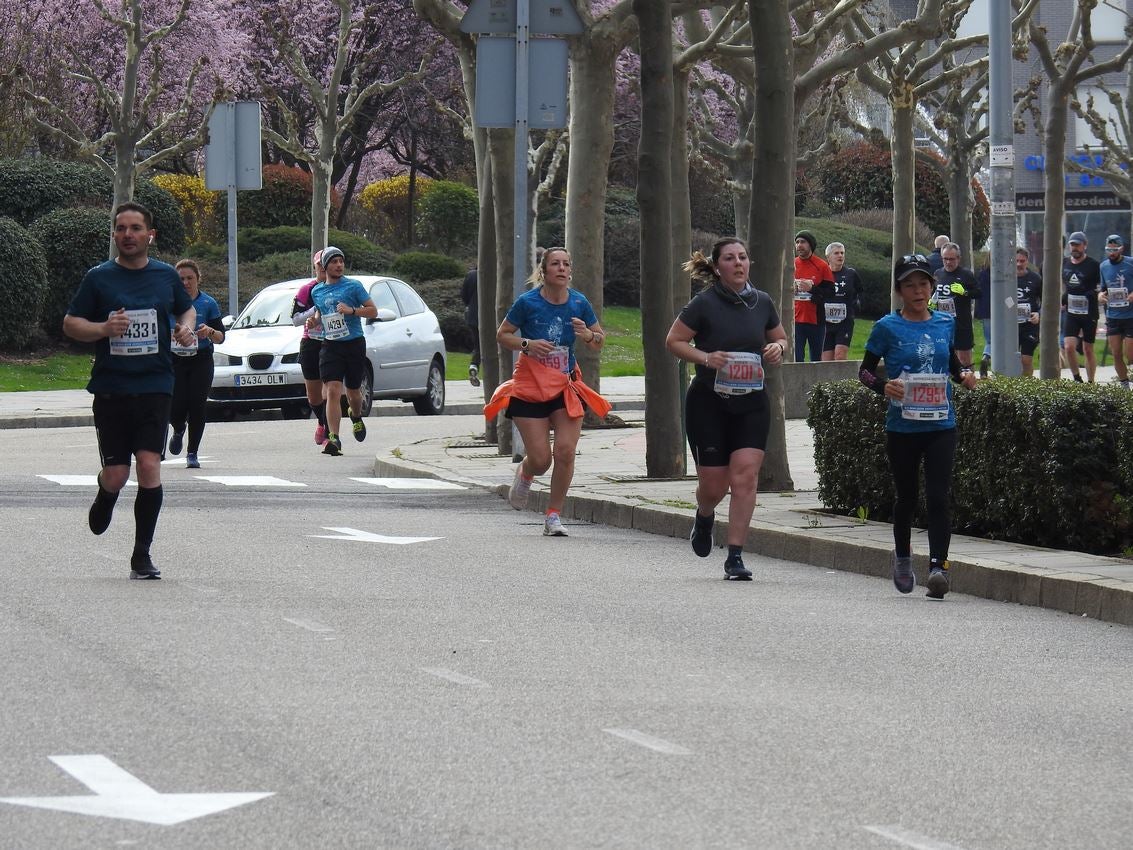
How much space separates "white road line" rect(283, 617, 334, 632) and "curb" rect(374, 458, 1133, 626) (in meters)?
3.40

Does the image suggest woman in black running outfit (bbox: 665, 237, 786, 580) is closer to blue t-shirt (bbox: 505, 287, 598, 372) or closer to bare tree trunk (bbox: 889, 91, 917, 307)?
blue t-shirt (bbox: 505, 287, 598, 372)

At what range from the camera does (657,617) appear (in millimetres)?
9516

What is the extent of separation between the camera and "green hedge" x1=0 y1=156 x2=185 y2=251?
118 ft

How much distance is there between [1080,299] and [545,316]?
13373 mm

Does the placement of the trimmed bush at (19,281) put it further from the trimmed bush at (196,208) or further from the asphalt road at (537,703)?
the asphalt road at (537,703)

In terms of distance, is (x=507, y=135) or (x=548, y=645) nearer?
(x=548, y=645)

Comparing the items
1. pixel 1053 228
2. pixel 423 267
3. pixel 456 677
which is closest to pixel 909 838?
pixel 456 677

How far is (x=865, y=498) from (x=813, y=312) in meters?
11.8

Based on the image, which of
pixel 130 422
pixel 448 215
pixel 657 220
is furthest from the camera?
pixel 448 215

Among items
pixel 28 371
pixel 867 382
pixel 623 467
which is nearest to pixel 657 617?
pixel 867 382

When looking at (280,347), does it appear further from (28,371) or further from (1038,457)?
(1038,457)

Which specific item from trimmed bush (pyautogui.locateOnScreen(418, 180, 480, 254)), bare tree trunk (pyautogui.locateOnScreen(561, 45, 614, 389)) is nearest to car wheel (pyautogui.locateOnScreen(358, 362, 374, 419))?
bare tree trunk (pyautogui.locateOnScreen(561, 45, 614, 389))

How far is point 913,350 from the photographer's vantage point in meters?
10.6

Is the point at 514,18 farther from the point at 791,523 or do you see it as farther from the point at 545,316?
the point at 791,523
